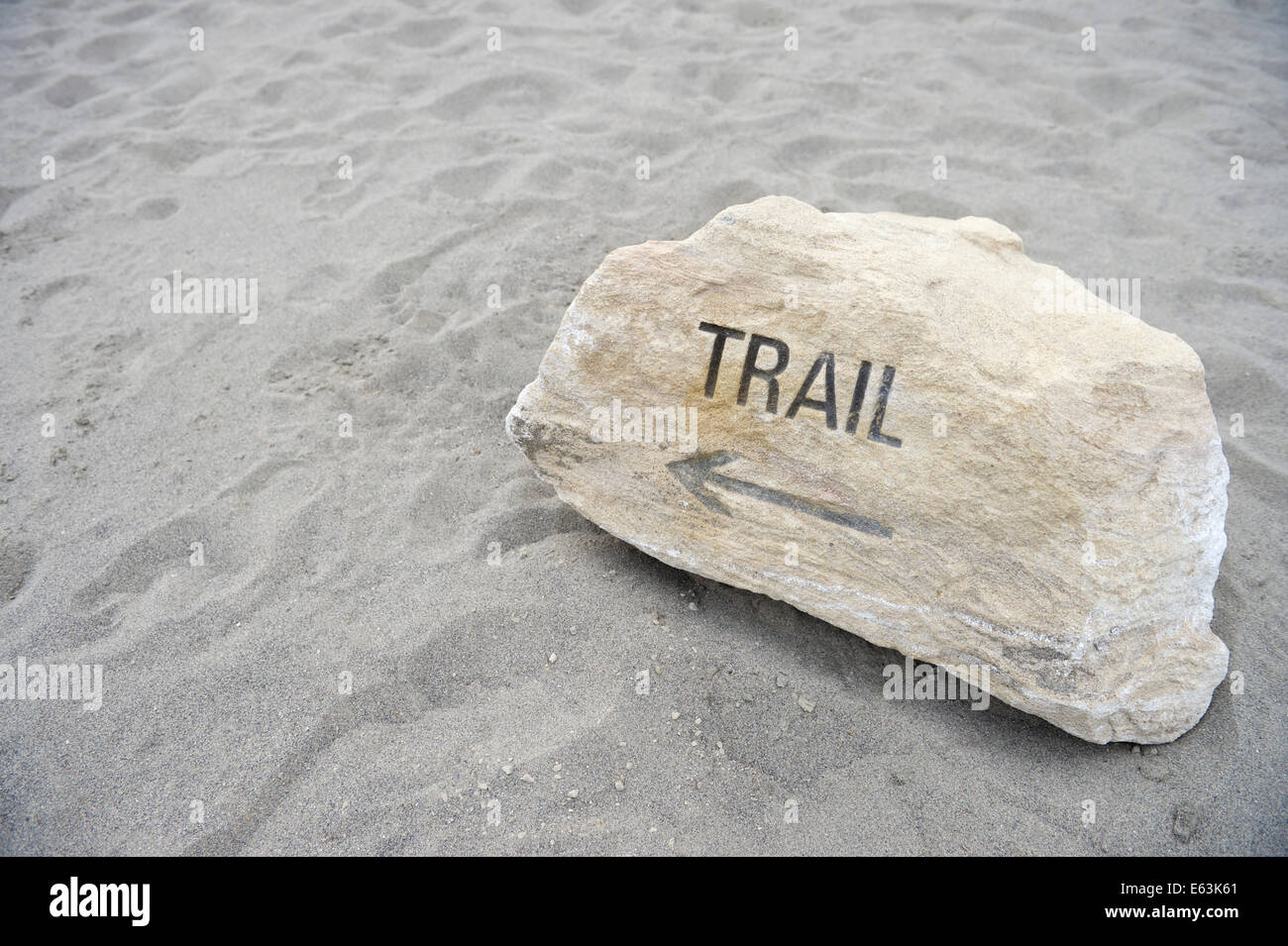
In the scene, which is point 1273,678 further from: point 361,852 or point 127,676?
point 127,676

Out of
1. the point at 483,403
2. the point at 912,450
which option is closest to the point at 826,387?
the point at 912,450

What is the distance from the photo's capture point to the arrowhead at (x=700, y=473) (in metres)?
2.07

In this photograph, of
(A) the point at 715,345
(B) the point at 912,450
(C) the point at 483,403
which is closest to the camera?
(B) the point at 912,450

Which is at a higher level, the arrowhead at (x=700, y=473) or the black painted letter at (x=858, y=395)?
the black painted letter at (x=858, y=395)

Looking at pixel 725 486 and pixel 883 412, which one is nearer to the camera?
pixel 883 412

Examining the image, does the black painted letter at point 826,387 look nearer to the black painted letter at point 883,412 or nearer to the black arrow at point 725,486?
the black painted letter at point 883,412

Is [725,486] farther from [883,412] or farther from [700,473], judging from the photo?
[883,412]

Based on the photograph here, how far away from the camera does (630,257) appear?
2061 mm

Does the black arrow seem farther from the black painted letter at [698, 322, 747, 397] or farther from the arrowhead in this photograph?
the black painted letter at [698, 322, 747, 397]

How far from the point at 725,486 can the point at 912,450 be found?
0.44m

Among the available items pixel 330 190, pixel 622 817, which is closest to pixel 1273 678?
pixel 622 817

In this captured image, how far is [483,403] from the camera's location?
2.79m

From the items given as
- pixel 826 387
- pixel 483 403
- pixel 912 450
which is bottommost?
pixel 483 403

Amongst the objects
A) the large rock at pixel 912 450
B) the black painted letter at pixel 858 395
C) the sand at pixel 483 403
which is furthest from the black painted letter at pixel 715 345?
the sand at pixel 483 403
